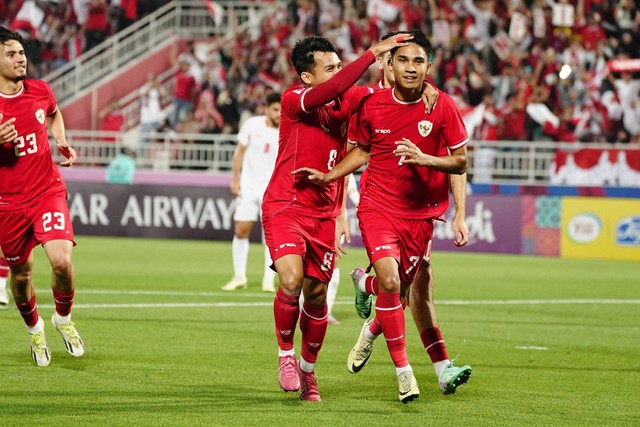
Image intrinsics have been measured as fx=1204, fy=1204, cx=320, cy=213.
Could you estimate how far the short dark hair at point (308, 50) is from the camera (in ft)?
27.8

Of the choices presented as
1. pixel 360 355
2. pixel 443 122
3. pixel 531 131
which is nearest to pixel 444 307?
pixel 360 355

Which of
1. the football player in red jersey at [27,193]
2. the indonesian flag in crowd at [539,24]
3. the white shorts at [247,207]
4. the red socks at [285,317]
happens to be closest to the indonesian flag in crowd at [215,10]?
the indonesian flag in crowd at [539,24]

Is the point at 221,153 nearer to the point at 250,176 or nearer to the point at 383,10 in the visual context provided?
the point at 383,10

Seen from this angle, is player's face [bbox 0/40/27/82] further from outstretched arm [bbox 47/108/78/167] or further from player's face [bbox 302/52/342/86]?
player's face [bbox 302/52/342/86]

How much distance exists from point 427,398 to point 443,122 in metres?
1.94

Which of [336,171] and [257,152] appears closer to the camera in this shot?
[336,171]

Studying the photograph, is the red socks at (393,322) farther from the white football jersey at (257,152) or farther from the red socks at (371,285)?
the white football jersey at (257,152)

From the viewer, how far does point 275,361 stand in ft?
33.0

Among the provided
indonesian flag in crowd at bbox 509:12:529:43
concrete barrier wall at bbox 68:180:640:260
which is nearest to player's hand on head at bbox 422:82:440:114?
concrete barrier wall at bbox 68:180:640:260

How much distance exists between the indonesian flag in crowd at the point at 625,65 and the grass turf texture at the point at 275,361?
8986 mm

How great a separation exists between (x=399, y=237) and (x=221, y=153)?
65.2 feet

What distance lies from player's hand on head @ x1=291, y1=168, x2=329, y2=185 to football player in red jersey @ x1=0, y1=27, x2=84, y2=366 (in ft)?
7.53

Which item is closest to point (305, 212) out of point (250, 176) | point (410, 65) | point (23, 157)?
point (410, 65)

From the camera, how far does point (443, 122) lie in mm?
8438
